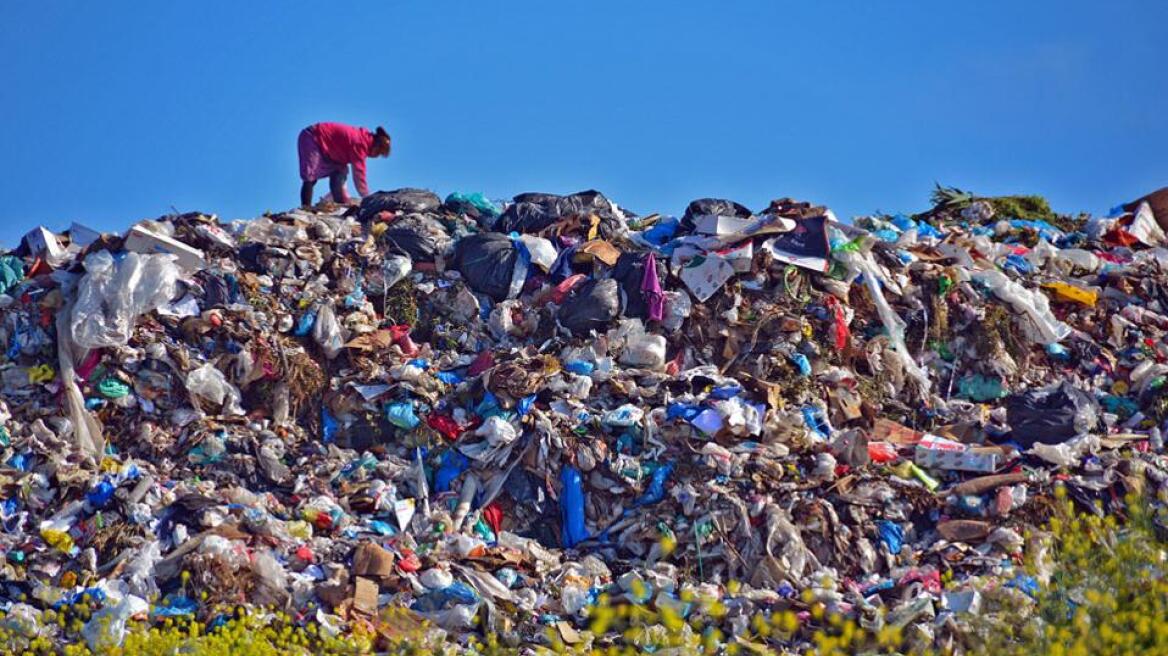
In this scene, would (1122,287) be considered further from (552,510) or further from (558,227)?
(552,510)

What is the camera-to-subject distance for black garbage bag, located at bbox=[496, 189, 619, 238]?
12492 millimetres

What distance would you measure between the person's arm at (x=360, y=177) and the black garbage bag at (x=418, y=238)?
0.96 m

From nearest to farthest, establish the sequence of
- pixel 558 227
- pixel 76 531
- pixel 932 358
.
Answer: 1. pixel 76 531
2. pixel 932 358
3. pixel 558 227

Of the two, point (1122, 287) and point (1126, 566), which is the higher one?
point (1122, 287)

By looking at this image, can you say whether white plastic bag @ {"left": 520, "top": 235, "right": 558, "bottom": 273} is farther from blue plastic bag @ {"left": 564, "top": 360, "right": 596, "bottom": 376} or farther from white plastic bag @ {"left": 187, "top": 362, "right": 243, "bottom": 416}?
white plastic bag @ {"left": 187, "top": 362, "right": 243, "bottom": 416}

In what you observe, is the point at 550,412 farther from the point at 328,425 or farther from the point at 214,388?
the point at 214,388

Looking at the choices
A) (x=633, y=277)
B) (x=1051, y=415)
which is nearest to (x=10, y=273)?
(x=633, y=277)

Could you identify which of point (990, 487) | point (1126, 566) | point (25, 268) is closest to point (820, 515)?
point (990, 487)

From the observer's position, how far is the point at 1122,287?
1235 centimetres

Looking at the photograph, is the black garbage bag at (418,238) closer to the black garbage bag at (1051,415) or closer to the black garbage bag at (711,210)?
the black garbage bag at (711,210)

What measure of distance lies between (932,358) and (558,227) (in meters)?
3.19

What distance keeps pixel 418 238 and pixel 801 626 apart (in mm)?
5143

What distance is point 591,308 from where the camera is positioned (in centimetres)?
1104

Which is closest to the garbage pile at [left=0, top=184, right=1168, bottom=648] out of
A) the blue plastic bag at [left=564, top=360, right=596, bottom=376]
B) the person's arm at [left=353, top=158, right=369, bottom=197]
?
the blue plastic bag at [left=564, top=360, right=596, bottom=376]
